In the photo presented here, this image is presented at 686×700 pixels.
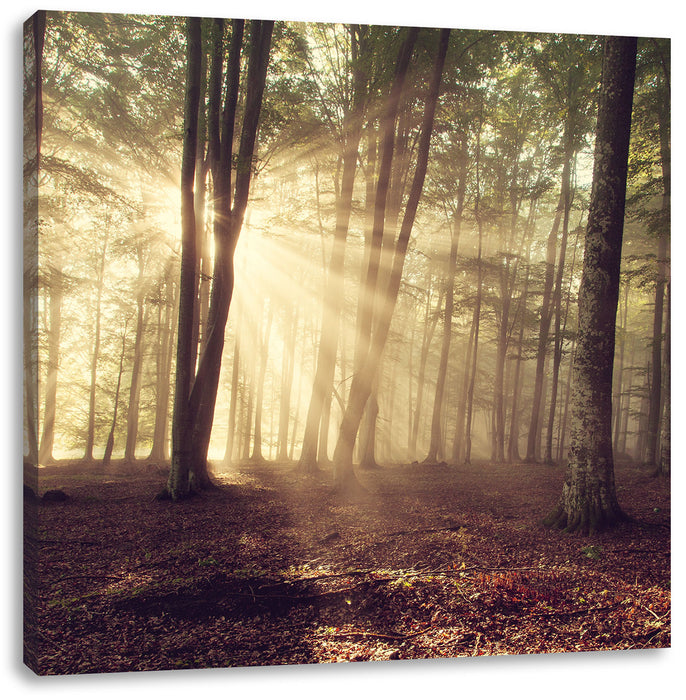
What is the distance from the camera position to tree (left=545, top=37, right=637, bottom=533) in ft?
12.6

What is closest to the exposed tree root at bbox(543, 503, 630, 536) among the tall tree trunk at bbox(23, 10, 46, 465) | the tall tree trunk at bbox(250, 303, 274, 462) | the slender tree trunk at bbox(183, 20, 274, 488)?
the slender tree trunk at bbox(183, 20, 274, 488)

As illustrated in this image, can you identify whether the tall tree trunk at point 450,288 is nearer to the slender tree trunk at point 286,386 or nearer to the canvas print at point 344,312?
the canvas print at point 344,312

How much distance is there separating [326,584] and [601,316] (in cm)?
308

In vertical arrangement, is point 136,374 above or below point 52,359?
below

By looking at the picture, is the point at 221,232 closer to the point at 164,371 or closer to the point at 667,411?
the point at 164,371

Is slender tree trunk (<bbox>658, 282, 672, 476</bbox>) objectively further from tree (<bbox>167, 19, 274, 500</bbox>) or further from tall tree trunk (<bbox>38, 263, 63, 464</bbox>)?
tall tree trunk (<bbox>38, 263, 63, 464</bbox>)

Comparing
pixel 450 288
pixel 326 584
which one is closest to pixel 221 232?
pixel 450 288

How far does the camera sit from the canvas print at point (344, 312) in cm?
311

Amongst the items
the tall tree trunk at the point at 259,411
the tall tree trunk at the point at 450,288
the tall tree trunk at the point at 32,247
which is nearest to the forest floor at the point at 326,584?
the tall tree trunk at the point at 32,247

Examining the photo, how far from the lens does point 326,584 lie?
3307 mm

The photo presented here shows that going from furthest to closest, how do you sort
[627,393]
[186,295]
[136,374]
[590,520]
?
[627,393]
[136,374]
[186,295]
[590,520]

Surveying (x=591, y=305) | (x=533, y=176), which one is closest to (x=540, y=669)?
(x=591, y=305)

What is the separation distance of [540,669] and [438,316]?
438 cm
